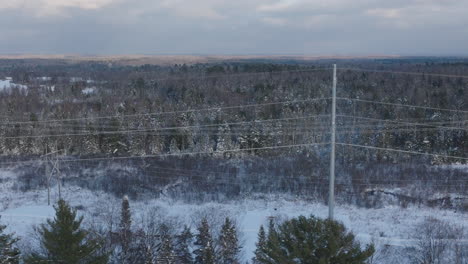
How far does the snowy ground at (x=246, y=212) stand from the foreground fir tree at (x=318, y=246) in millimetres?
12431

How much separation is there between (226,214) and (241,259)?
235 inches

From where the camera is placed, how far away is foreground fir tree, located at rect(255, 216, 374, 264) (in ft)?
23.7

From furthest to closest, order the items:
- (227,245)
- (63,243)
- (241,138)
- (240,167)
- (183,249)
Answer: (241,138) < (240,167) < (183,249) < (227,245) < (63,243)

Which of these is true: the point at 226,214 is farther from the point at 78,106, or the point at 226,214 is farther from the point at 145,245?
the point at 78,106

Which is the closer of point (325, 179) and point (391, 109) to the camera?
point (325, 179)

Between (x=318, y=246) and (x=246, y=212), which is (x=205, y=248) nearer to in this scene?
(x=318, y=246)

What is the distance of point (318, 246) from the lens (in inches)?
288

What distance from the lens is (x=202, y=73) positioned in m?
78.9

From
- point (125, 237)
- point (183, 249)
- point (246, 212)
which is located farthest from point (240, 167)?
point (125, 237)

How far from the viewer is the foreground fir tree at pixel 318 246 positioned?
7215 millimetres

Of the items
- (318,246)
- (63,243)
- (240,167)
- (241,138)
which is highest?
(318,246)

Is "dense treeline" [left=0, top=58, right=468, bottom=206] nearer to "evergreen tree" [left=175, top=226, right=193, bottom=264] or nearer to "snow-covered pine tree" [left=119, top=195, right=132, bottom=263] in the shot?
"snow-covered pine tree" [left=119, top=195, right=132, bottom=263]

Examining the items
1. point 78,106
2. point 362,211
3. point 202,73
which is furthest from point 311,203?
point 202,73

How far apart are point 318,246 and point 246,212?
17691 mm
